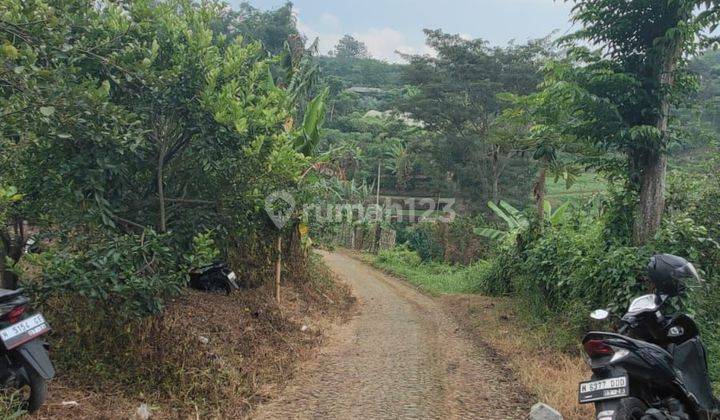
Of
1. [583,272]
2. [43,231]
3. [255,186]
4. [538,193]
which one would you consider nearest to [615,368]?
[583,272]

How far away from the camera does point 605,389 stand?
312 cm

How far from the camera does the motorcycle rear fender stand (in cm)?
324

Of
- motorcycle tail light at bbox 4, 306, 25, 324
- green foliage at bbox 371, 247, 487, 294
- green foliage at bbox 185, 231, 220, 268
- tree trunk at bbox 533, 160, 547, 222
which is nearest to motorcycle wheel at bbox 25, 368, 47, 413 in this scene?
motorcycle tail light at bbox 4, 306, 25, 324

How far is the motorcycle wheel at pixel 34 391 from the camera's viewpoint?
10.8 ft

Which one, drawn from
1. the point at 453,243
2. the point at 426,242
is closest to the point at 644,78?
the point at 453,243

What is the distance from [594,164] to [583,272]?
1653mm

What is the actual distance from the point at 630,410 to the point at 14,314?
397 cm

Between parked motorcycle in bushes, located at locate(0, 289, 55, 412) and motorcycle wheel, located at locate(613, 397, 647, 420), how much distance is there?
12.0 feet

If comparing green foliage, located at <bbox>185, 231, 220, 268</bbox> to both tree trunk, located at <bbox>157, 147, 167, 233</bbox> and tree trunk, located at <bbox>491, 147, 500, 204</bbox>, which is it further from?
tree trunk, located at <bbox>491, 147, 500, 204</bbox>

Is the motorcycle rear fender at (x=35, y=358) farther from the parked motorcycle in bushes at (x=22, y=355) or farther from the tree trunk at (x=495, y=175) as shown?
the tree trunk at (x=495, y=175)

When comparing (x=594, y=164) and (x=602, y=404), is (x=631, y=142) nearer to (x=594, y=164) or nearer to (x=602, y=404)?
(x=594, y=164)

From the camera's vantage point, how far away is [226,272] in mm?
6574

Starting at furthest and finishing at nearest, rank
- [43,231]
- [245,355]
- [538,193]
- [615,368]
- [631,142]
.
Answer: [538,193] < [631,142] < [245,355] < [43,231] < [615,368]

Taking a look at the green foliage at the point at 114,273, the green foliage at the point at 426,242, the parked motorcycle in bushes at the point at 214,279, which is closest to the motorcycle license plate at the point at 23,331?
the green foliage at the point at 114,273
